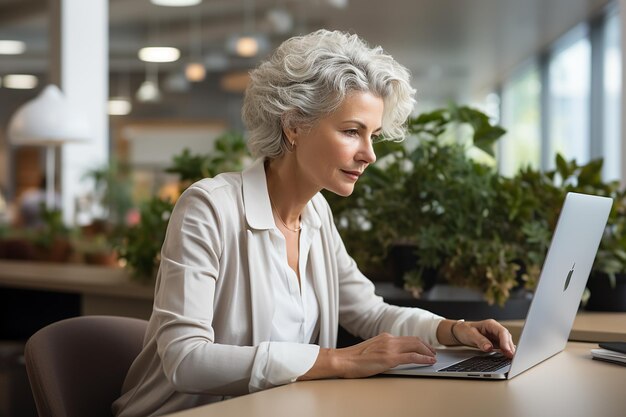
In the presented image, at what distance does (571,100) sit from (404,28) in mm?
2341

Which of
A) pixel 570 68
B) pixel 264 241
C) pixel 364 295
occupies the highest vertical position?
pixel 570 68

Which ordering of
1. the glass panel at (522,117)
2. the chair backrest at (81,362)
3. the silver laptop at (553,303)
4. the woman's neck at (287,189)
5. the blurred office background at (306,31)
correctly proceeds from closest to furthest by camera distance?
1. the silver laptop at (553,303)
2. the chair backrest at (81,362)
3. the woman's neck at (287,189)
4. the blurred office background at (306,31)
5. the glass panel at (522,117)

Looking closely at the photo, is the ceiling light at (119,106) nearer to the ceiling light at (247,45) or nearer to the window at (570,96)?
the ceiling light at (247,45)

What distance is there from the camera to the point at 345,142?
1938mm

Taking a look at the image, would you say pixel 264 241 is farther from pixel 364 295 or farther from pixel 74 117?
pixel 74 117

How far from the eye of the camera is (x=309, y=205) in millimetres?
2156

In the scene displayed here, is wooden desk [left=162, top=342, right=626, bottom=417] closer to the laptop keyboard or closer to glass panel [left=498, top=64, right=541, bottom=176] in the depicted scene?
the laptop keyboard

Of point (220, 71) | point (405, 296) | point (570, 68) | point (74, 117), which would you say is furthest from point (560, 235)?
point (220, 71)

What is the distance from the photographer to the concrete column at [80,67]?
303 inches

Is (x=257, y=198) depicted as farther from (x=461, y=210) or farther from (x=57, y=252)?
(x=57, y=252)

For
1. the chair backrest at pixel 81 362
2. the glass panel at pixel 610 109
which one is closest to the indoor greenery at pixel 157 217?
the chair backrest at pixel 81 362

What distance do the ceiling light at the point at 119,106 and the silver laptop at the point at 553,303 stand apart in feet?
49.5

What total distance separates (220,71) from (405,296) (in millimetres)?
14000

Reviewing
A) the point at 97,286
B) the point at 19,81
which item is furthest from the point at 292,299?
the point at 19,81
